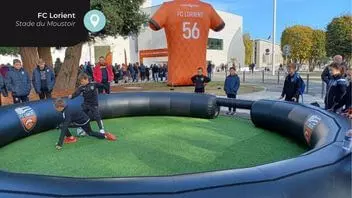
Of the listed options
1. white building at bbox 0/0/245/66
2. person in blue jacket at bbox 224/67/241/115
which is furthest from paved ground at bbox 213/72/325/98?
white building at bbox 0/0/245/66

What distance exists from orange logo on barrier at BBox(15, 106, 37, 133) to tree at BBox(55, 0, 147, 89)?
906cm

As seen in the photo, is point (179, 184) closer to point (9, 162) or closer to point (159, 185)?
point (159, 185)

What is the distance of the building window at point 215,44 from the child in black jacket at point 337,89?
160 feet

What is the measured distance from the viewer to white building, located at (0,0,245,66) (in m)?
50.3

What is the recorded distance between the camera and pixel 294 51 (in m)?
56.2

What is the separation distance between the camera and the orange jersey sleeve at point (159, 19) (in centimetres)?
1688

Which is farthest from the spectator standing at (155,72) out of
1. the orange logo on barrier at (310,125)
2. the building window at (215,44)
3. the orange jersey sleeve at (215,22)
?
the building window at (215,44)

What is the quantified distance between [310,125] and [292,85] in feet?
7.73

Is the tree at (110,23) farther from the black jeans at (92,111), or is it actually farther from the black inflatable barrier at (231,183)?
the black inflatable barrier at (231,183)

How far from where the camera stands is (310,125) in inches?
232

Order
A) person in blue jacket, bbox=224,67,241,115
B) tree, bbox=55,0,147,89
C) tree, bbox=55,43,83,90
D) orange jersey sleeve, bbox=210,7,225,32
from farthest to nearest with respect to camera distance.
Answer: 1. orange jersey sleeve, bbox=210,7,225,32
2. tree, bbox=55,43,83,90
3. tree, bbox=55,0,147,89
4. person in blue jacket, bbox=224,67,241,115

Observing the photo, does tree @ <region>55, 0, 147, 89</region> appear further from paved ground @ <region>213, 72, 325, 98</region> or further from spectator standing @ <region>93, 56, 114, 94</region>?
paved ground @ <region>213, 72, 325, 98</region>

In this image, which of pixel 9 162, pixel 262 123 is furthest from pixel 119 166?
pixel 262 123
